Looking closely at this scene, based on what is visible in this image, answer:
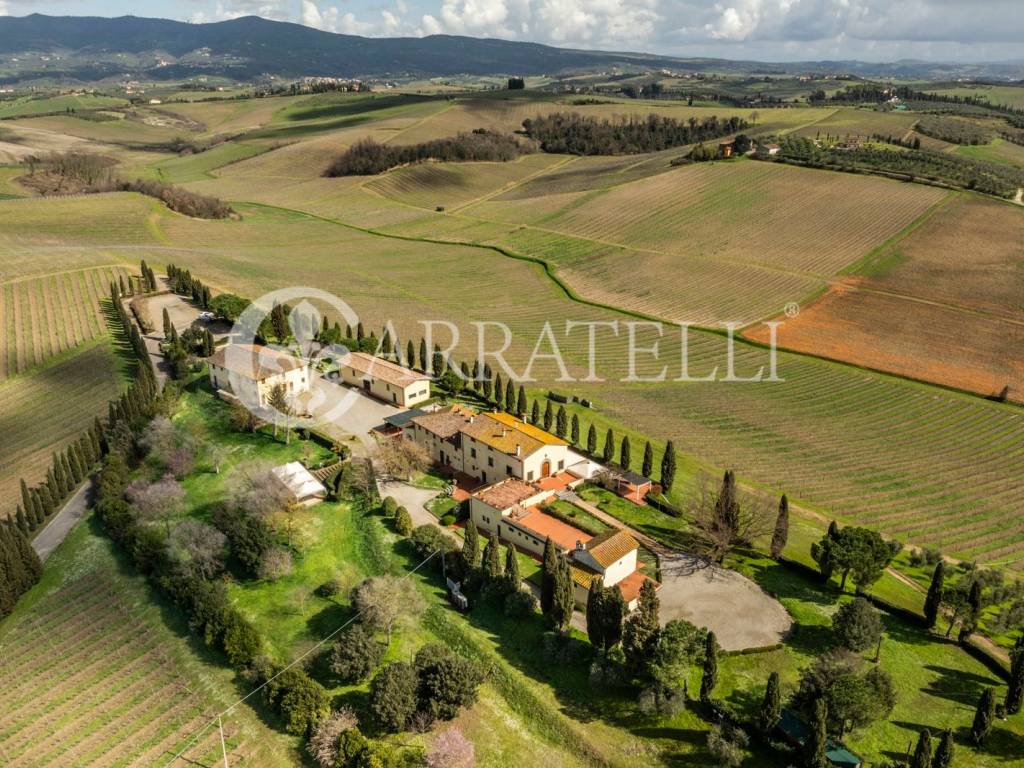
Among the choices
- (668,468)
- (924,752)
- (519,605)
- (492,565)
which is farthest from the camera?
(668,468)

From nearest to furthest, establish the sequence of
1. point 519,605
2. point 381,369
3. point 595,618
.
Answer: point 595,618 < point 519,605 < point 381,369

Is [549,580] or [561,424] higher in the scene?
[549,580]

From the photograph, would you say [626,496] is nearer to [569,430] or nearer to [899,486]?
[569,430]

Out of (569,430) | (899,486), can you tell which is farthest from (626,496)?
(899,486)

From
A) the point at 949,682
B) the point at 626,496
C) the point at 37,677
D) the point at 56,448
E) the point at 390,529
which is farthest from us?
the point at 56,448

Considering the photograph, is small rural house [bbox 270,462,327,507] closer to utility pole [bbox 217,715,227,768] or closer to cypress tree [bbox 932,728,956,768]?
utility pole [bbox 217,715,227,768]

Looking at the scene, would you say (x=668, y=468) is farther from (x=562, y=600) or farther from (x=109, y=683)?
(x=109, y=683)

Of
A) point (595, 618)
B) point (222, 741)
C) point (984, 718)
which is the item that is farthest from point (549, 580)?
point (984, 718)
